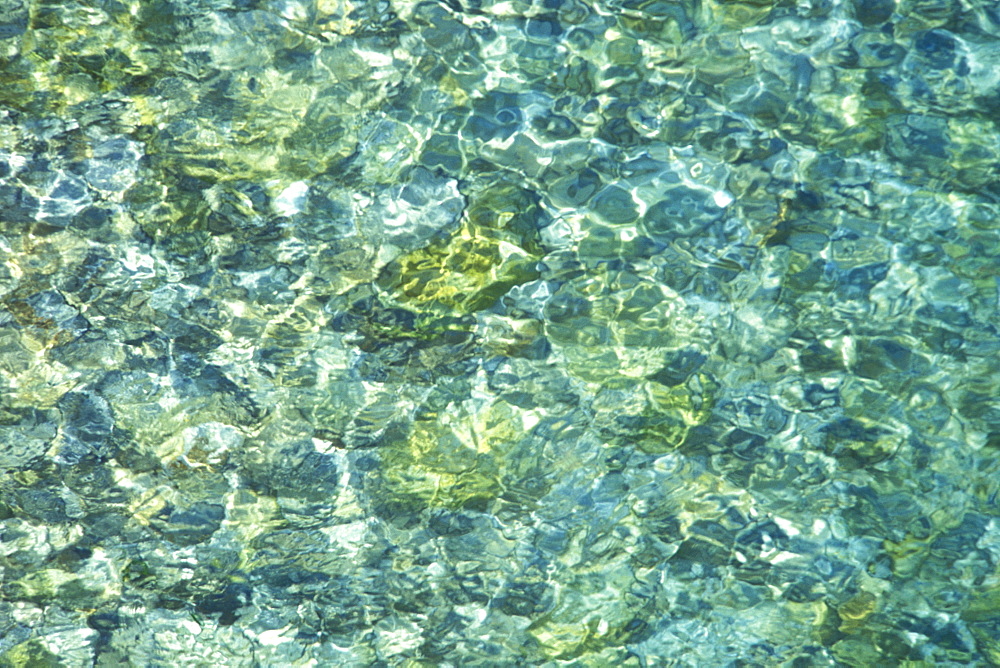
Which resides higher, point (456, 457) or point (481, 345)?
point (481, 345)

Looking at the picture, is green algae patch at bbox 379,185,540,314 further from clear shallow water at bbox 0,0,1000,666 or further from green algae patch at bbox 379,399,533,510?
green algae patch at bbox 379,399,533,510

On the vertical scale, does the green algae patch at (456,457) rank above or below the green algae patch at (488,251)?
below

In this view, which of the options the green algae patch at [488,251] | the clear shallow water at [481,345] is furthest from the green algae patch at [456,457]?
the green algae patch at [488,251]

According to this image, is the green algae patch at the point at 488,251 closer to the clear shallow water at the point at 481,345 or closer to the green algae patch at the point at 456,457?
the clear shallow water at the point at 481,345

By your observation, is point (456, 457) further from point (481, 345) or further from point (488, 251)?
point (488, 251)

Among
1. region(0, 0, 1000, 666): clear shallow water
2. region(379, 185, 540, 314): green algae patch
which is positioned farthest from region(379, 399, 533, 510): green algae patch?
region(379, 185, 540, 314): green algae patch

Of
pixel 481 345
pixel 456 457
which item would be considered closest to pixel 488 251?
pixel 481 345

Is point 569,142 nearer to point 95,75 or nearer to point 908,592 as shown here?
point 95,75

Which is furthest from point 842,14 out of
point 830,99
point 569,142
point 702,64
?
point 569,142
